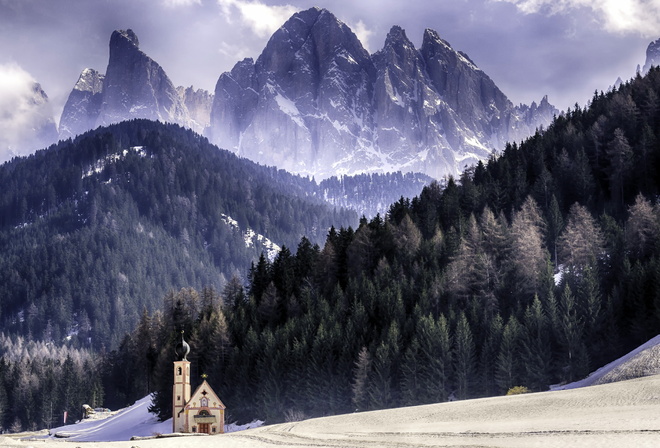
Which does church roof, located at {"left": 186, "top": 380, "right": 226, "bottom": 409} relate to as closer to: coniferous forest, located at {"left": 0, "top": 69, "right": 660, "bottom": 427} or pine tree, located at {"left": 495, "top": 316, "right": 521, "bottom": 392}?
coniferous forest, located at {"left": 0, "top": 69, "right": 660, "bottom": 427}

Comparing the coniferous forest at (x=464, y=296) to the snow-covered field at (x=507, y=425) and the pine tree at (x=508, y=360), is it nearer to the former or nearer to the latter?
the pine tree at (x=508, y=360)

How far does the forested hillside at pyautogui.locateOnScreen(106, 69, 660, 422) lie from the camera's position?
291 feet

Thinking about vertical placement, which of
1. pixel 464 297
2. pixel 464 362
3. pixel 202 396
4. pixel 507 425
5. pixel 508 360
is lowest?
pixel 507 425

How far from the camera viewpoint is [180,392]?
3735 inches

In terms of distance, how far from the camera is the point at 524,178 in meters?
139

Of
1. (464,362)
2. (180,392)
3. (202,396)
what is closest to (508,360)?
(464,362)

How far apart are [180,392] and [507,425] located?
5564 cm

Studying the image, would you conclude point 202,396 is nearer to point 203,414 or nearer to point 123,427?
point 203,414

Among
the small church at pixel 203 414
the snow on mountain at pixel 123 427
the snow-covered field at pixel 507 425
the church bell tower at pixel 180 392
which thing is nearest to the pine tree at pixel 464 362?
the snow-covered field at pixel 507 425

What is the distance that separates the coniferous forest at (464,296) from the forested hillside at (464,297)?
23cm

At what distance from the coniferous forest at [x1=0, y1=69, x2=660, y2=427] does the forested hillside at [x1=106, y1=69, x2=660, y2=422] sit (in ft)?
0.74

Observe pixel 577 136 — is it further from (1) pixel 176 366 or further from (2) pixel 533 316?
(1) pixel 176 366

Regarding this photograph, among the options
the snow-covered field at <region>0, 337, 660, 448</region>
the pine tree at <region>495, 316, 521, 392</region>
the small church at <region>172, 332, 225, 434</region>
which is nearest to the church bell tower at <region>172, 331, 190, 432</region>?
the small church at <region>172, 332, 225, 434</region>

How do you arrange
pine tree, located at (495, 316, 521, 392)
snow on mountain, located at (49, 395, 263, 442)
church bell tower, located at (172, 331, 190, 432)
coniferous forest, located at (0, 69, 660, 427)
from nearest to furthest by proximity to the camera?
pine tree, located at (495, 316, 521, 392) < coniferous forest, located at (0, 69, 660, 427) < church bell tower, located at (172, 331, 190, 432) < snow on mountain, located at (49, 395, 263, 442)
